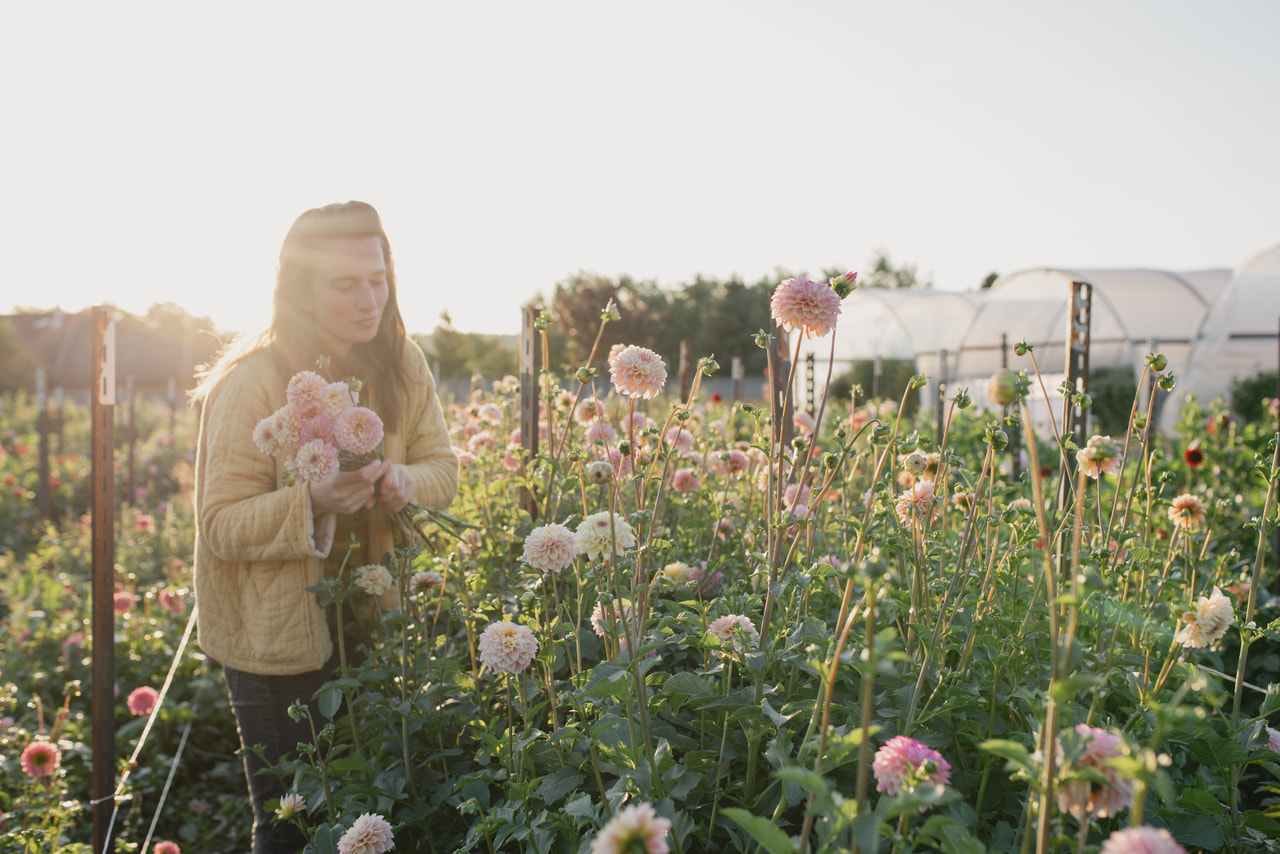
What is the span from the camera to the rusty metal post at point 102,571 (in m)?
1.97

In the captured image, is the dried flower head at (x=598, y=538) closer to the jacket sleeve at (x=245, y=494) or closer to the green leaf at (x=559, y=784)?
the green leaf at (x=559, y=784)

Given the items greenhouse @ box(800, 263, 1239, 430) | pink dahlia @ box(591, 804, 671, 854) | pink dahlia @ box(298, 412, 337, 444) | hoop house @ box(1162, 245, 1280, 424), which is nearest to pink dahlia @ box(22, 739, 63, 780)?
pink dahlia @ box(298, 412, 337, 444)

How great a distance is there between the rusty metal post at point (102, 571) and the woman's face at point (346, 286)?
2.22 ft

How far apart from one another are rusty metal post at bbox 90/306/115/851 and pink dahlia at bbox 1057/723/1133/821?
7.08 ft

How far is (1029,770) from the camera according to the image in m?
0.65

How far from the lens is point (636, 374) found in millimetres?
1365

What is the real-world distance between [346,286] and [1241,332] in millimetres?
11719

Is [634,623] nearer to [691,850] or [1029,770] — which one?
[691,850]

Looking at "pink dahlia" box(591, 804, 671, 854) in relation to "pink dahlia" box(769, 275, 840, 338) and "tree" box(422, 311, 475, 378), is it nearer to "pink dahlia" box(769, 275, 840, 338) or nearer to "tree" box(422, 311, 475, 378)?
"pink dahlia" box(769, 275, 840, 338)

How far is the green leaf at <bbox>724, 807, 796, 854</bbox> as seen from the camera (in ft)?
2.12

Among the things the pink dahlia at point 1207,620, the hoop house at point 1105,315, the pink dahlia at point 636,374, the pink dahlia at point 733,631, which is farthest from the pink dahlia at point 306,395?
the hoop house at point 1105,315

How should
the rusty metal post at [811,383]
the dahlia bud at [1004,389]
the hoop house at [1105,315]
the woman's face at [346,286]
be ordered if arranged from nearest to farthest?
the dahlia bud at [1004,389]
the woman's face at [346,286]
the rusty metal post at [811,383]
the hoop house at [1105,315]

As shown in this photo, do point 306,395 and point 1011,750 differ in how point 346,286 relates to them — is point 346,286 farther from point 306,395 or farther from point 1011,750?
point 1011,750

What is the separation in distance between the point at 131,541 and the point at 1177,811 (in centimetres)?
624
